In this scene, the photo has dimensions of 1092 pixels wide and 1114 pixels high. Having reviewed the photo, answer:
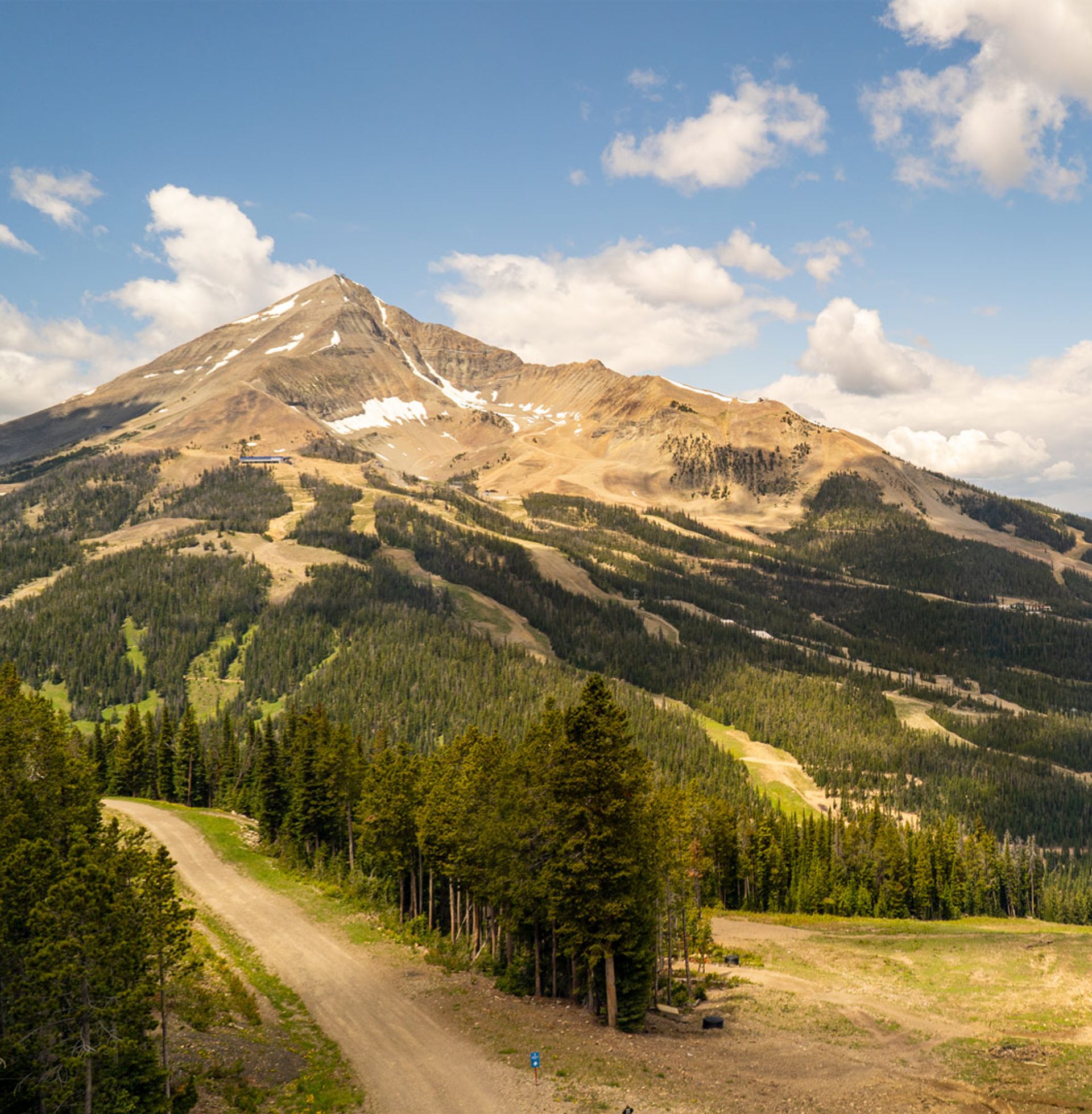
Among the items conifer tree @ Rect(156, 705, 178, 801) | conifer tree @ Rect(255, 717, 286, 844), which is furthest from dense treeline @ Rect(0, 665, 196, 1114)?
conifer tree @ Rect(156, 705, 178, 801)

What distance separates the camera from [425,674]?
192 metres

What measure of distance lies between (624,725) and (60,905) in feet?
83.9

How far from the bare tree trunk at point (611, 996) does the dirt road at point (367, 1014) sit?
7.50 m

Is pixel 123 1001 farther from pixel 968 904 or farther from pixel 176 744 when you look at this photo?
pixel 968 904

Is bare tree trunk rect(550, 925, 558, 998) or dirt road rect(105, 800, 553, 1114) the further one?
bare tree trunk rect(550, 925, 558, 998)

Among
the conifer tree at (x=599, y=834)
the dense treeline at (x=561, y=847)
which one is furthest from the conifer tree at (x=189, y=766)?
the conifer tree at (x=599, y=834)

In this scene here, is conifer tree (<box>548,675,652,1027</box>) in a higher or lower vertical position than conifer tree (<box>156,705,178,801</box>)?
higher

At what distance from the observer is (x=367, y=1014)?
134 ft

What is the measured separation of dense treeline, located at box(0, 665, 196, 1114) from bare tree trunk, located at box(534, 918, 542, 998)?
2154cm

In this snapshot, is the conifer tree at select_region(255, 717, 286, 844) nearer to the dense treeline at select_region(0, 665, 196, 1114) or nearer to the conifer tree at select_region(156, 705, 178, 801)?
the conifer tree at select_region(156, 705, 178, 801)

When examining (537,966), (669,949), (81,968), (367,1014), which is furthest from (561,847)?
(81,968)

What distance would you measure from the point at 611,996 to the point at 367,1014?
43.8 feet

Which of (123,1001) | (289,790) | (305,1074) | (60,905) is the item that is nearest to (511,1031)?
(305,1074)

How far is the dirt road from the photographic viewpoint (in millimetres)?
30766
